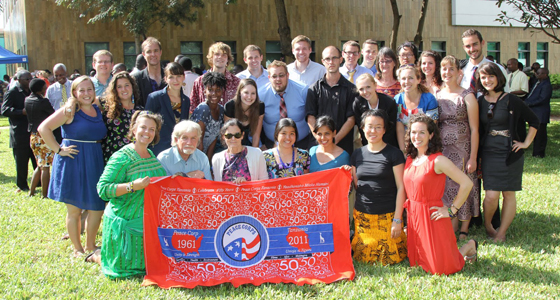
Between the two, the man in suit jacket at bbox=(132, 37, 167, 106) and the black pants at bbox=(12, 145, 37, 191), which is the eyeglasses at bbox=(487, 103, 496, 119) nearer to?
the man in suit jacket at bbox=(132, 37, 167, 106)

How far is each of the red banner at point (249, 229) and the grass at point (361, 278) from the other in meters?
0.24

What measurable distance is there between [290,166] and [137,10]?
49.9 feet

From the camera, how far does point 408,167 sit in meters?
4.92

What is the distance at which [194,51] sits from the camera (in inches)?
922

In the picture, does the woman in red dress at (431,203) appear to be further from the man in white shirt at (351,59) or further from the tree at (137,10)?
the tree at (137,10)

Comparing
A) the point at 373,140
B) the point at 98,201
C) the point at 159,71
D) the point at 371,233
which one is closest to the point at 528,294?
the point at 371,233

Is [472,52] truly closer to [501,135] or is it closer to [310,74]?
[501,135]

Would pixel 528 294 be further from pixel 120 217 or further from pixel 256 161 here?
pixel 120 217

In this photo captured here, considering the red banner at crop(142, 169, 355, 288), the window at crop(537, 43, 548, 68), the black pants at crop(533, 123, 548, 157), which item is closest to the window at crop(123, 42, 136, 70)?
the black pants at crop(533, 123, 548, 157)

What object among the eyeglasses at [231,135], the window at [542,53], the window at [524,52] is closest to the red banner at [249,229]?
the eyeglasses at [231,135]

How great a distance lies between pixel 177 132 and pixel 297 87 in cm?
210

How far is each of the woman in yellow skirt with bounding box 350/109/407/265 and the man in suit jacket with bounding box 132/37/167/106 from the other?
9.73 ft

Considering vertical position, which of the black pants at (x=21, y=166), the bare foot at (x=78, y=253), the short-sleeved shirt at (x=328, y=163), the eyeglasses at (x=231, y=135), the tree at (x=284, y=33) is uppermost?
the tree at (x=284, y=33)

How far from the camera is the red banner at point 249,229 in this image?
4.67 meters
